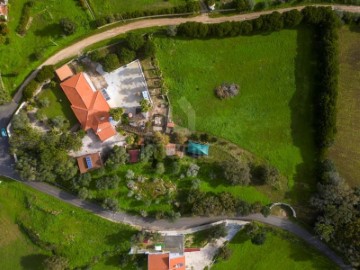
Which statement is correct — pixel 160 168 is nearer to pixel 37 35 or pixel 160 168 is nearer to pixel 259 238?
pixel 259 238

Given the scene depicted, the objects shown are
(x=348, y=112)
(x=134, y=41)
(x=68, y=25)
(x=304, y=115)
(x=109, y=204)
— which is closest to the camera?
(x=134, y=41)

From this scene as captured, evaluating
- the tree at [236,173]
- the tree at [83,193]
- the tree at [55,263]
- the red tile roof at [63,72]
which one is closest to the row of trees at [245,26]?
the red tile roof at [63,72]

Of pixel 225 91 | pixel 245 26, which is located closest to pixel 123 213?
pixel 225 91

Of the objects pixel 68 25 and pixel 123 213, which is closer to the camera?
pixel 68 25

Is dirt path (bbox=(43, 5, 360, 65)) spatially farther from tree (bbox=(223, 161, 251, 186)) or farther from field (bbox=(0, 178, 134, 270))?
tree (bbox=(223, 161, 251, 186))

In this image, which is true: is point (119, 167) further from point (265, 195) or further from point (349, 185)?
point (349, 185)

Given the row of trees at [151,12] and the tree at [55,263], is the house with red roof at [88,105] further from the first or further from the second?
the tree at [55,263]

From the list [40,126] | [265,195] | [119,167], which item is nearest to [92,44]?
[40,126]
